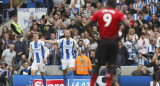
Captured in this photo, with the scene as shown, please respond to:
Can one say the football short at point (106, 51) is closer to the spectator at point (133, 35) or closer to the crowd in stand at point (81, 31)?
the crowd in stand at point (81, 31)

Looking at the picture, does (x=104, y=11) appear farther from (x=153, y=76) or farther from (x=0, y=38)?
(x=0, y=38)

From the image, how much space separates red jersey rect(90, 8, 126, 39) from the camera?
970cm

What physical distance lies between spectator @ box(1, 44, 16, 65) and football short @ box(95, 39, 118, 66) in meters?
11.3

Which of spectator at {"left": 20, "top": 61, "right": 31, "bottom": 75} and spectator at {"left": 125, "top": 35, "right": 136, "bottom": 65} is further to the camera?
spectator at {"left": 125, "top": 35, "right": 136, "bottom": 65}

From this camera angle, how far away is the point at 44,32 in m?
21.2

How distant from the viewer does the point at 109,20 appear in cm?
970

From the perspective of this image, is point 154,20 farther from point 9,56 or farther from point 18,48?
point 9,56

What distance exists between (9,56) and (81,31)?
12.1 feet

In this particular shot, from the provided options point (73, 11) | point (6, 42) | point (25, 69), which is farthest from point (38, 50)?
point (73, 11)

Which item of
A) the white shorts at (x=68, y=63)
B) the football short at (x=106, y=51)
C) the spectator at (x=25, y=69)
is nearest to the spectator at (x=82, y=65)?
the white shorts at (x=68, y=63)

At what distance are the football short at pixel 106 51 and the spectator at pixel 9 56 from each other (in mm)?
11277

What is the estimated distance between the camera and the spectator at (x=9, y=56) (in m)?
20.7

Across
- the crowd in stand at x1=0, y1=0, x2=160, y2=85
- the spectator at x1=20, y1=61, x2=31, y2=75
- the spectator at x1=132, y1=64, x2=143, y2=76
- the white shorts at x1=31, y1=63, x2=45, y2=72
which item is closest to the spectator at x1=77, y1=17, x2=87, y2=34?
the crowd in stand at x1=0, y1=0, x2=160, y2=85

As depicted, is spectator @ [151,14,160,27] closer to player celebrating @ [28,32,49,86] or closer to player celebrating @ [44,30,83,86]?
player celebrating @ [44,30,83,86]
